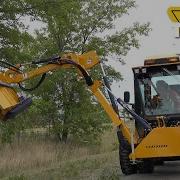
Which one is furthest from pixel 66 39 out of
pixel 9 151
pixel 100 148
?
pixel 9 151

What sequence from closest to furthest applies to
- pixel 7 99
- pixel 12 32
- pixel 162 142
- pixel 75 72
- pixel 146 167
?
1. pixel 7 99
2. pixel 162 142
3. pixel 146 167
4. pixel 12 32
5. pixel 75 72

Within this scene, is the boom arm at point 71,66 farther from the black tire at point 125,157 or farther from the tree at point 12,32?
the tree at point 12,32

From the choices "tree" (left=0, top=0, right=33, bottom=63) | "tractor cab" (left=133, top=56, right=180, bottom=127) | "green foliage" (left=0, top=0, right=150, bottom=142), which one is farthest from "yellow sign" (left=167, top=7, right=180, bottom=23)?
"green foliage" (left=0, top=0, right=150, bottom=142)

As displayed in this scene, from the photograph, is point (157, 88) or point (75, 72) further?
point (75, 72)

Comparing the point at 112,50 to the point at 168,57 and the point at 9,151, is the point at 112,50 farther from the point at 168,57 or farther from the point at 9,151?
the point at 168,57

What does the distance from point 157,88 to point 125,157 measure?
1.93m

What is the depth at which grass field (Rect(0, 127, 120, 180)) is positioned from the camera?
47.9 feet

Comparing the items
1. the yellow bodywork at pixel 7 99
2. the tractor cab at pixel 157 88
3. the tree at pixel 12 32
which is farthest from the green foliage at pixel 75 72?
the yellow bodywork at pixel 7 99

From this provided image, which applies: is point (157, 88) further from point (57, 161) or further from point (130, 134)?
point (57, 161)

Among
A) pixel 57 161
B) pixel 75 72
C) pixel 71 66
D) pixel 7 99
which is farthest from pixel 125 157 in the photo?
pixel 75 72

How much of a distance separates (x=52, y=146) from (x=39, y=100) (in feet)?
10.6

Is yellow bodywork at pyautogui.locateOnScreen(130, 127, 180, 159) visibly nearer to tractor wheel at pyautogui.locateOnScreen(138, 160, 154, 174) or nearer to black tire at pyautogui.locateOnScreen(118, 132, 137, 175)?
black tire at pyautogui.locateOnScreen(118, 132, 137, 175)

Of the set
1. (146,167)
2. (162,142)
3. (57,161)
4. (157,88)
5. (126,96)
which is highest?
(157,88)

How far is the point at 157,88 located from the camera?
13867 millimetres
